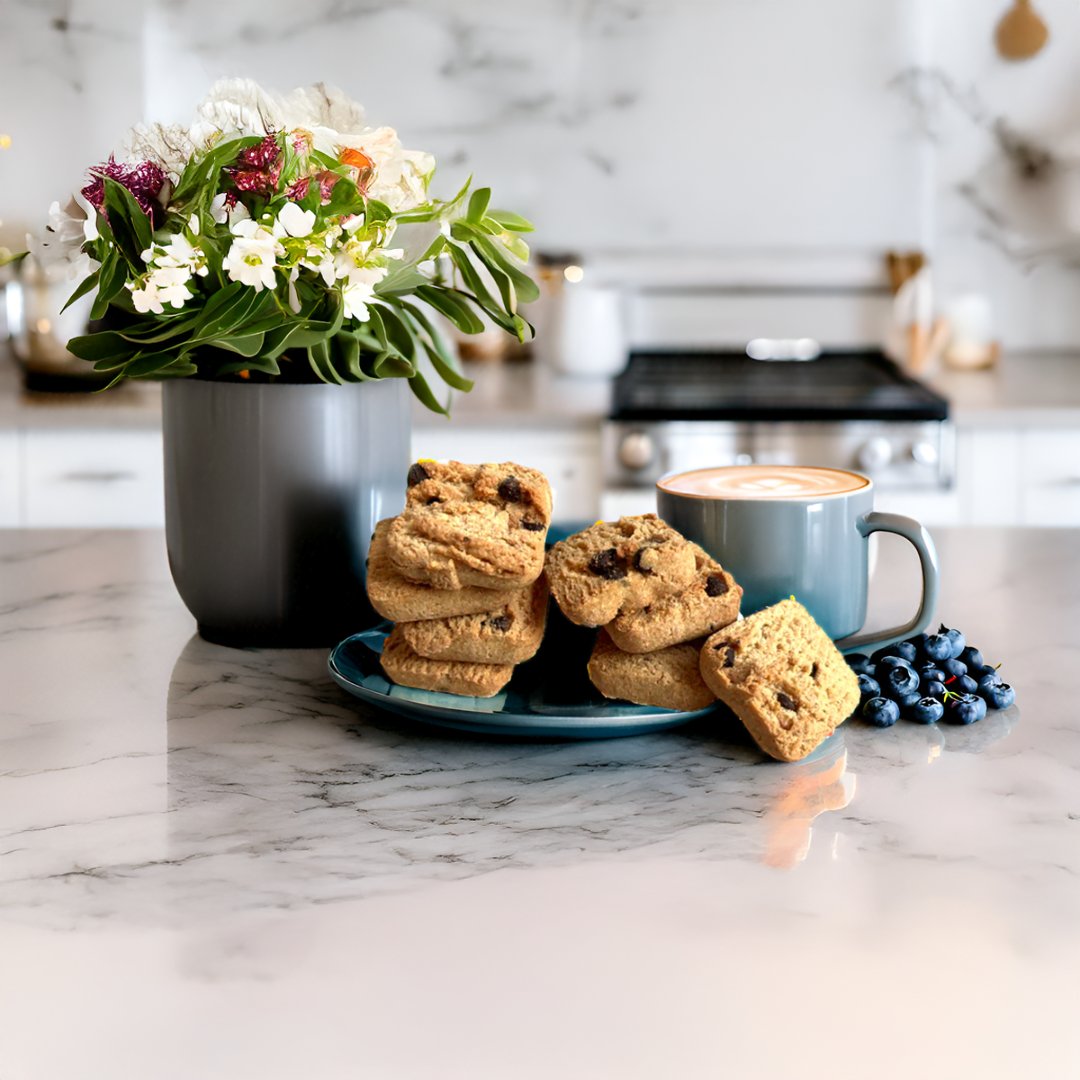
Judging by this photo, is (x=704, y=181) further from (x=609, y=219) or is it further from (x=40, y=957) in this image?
(x=40, y=957)

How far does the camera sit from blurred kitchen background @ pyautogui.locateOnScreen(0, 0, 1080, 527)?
9.18 feet

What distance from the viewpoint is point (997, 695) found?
0.89 metres

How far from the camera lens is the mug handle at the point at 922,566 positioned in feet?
2.97

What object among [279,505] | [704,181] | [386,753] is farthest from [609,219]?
[386,753]

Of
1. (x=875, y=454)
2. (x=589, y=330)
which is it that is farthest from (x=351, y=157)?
(x=589, y=330)

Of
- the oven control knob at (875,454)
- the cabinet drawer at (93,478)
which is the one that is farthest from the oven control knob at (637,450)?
the cabinet drawer at (93,478)

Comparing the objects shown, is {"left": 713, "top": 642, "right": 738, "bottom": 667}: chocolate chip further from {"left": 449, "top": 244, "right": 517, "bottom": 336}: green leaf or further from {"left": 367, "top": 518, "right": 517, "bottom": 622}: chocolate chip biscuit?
{"left": 449, "top": 244, "right": 517, "bottom": 336}: green leaf

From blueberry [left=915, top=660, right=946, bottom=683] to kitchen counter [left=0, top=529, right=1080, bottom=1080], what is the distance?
5 centimetres

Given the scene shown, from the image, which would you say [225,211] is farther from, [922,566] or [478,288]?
[922,566]

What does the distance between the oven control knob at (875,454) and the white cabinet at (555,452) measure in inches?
18.2

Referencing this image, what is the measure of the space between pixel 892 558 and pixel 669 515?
1.45 ft

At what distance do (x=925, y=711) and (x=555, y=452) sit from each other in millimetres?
1627

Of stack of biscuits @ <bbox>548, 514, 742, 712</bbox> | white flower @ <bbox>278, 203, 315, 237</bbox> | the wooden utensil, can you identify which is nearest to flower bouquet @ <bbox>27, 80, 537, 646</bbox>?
white flower @ <bbox>278, 203, 315, 237</bbox>

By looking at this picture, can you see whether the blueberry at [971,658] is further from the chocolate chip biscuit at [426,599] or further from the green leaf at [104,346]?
the green leaf at [104,346]
